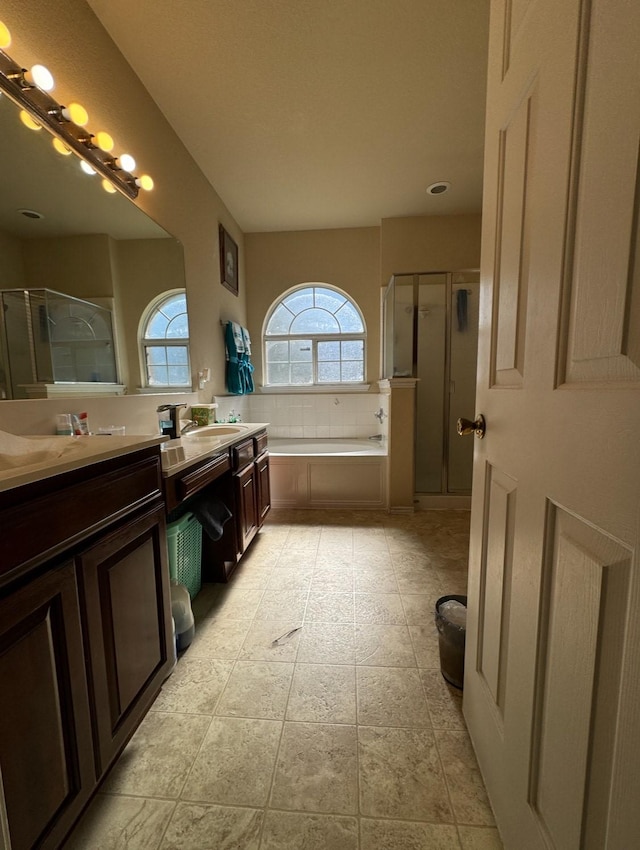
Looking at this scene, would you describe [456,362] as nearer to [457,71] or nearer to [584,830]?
[457,71]

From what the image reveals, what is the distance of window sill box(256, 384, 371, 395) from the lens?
12.1 feet

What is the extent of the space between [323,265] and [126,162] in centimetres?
231

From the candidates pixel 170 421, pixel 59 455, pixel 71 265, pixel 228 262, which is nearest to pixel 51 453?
A: pixel 59 455

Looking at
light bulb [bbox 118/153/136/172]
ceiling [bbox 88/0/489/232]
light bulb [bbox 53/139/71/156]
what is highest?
ceiling [bbox 88/0/489/232]

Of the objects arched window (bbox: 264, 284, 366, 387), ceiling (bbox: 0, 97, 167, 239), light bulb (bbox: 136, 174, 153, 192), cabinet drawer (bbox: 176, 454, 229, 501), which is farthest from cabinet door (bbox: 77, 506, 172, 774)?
arched window (bbox: 264, 284, 366, 387)

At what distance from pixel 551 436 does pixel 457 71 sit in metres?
2.25

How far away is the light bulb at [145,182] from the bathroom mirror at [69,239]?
137 mm

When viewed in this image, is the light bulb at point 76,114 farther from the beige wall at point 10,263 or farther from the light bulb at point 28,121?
the beige wall at point 10,263

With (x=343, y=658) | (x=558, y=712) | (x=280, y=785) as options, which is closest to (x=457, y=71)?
(x=558, y=712)

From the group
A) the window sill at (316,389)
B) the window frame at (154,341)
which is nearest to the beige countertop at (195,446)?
the window frame at (154,341)

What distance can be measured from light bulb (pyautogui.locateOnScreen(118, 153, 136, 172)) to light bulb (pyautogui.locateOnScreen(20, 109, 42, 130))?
1.29 feet

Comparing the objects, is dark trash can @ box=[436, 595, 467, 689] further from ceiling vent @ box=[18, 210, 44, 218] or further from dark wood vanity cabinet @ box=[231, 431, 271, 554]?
ceiling vent @ box=[18, 210, 44, 218]

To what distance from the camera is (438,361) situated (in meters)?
3.09

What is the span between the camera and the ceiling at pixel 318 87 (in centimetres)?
148
